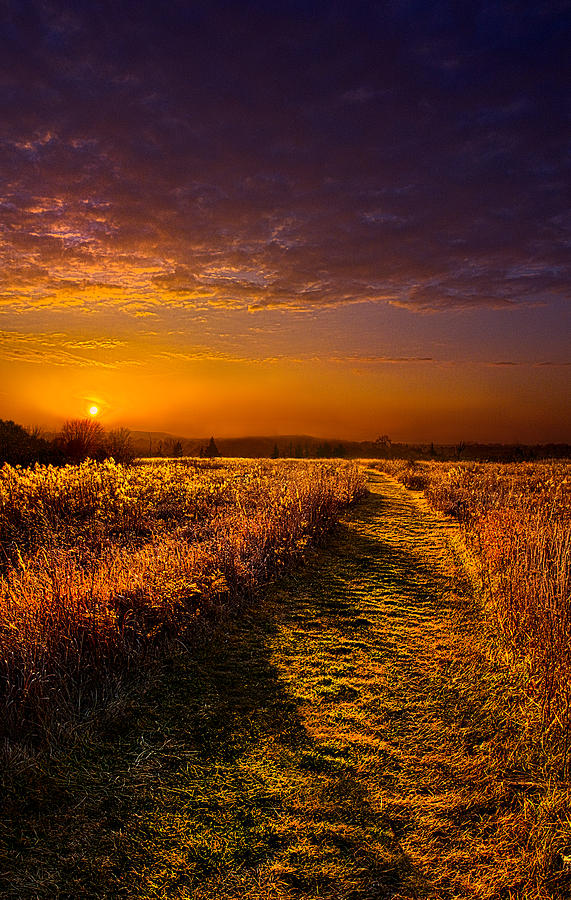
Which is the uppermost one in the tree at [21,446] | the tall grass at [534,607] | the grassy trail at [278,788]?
the tree at [21,446]

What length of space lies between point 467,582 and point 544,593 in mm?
2193

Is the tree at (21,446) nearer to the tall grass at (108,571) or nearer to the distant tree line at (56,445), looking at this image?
the distant tree line at (56,445)

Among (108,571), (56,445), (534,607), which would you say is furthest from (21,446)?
(534,607)

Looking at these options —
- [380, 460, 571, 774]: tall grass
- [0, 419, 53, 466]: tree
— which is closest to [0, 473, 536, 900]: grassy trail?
[380, 460, 571, 774]: tall grass

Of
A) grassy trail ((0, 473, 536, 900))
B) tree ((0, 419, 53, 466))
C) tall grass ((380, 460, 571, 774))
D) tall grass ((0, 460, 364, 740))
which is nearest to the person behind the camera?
grassy trail ((0, 473, 536, 900))

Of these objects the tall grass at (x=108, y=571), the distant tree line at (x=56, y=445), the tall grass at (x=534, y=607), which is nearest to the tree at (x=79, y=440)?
the distant tree line at (x=56, y=445)

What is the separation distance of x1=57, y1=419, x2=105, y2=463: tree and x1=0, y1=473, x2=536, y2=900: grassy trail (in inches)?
837

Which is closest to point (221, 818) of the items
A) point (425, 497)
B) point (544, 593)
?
point (544, 593)

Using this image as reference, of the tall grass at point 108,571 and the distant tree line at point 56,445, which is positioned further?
the distant tree line at point 56,445

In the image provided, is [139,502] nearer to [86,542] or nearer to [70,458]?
[86,542]

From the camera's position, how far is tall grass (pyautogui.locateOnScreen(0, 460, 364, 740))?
13.9 ft

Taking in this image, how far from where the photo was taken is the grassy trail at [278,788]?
8.69ft

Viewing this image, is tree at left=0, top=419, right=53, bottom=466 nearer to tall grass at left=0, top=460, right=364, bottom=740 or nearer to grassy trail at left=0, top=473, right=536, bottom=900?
tall grass at left=0, top=460, right=364, bottom=740

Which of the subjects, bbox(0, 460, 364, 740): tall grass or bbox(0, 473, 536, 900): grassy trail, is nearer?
bbox(0, 473, 536, 900): grassy trail
